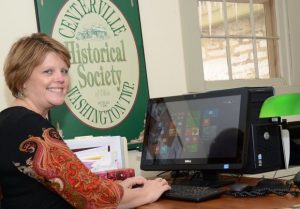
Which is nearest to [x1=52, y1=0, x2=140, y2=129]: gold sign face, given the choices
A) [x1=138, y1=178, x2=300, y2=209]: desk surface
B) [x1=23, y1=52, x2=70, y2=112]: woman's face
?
[x1=23, y1=52, x2=70, y2=112]: woman's face

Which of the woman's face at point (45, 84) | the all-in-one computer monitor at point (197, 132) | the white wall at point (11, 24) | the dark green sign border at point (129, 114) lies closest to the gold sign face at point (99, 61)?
the dark green sign border at point (129, 114)

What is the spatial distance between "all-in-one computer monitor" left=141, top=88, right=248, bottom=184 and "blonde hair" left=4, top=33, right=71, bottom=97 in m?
0.69

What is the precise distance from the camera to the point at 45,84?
1.78 meters

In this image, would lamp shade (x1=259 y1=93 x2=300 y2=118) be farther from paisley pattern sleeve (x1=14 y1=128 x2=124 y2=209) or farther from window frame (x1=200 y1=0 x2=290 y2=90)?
window frame (x1=200 y1=0 x2=290 y2=90)

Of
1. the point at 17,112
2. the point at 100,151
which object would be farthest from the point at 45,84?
the point at 100,151

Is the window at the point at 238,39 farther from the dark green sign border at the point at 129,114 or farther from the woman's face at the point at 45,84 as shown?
the woman's face at the point at 45,84

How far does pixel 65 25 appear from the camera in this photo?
2338 mm

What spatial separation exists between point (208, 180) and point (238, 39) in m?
1.44

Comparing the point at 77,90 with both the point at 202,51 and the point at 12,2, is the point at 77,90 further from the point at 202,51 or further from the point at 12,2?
the point at 202,51

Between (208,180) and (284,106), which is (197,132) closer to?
(208,180)

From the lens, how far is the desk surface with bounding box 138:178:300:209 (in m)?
1.49

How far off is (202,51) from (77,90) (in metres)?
0.98

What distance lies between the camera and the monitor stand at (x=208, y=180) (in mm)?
1958

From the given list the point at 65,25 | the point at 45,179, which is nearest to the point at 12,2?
the point at 65,25
